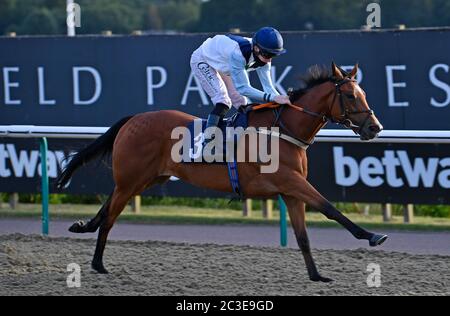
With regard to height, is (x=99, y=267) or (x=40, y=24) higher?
(x=40, y=24)

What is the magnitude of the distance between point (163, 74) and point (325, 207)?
4.63 meters

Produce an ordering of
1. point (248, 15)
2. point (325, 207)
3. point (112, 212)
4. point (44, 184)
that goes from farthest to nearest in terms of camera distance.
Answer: point (248, 15)
point (44, 184)
point (112, 212)
point (325, 207)

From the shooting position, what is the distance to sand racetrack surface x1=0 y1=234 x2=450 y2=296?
6930 mm

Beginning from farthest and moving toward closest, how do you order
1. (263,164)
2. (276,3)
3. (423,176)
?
1. (276,3)
2. (423,176)
3. (263,164)

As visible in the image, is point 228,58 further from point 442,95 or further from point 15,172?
point 15,172

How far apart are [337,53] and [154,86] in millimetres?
2145

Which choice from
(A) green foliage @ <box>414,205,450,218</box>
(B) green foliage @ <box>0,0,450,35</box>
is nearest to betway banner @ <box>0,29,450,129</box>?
(A) green foliage @ <box>414,205,450,218</box>

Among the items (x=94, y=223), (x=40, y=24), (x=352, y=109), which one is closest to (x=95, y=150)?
(x=94, y=223)

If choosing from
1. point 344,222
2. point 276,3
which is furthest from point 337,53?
point 276,3

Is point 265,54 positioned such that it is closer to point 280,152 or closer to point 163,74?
point 280,152

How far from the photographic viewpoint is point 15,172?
37.9 feet

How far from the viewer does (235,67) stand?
7.37 metres

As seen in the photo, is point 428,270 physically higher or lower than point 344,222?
lower

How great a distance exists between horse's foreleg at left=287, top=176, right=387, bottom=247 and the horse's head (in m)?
0.53
